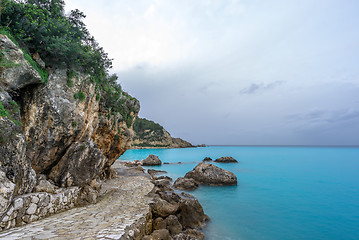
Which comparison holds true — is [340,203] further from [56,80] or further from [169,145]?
[169,145]

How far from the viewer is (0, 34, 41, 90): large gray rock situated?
305 inches

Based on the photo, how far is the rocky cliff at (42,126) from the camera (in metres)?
6.83

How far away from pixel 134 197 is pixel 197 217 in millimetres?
4853

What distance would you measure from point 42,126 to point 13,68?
3068 millimetres

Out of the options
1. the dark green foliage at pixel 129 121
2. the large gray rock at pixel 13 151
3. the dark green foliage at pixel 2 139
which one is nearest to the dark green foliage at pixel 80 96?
the large gray rock at pixel 13 151

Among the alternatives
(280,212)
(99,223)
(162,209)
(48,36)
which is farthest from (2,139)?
(280,212)

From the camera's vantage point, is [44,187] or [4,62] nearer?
[4,62]

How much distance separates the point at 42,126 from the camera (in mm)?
9211

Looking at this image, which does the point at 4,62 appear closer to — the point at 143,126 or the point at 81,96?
the point at 81,96

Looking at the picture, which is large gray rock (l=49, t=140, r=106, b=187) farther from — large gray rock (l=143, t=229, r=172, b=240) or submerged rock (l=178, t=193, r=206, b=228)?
submerged rock (l=178, t=193, r=206, b=228)

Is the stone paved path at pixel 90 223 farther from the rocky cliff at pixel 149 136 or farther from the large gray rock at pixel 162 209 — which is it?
the rocky cliff at pixel 149 136

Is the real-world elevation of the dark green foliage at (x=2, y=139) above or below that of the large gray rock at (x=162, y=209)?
above

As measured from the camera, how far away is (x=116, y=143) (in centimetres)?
1894

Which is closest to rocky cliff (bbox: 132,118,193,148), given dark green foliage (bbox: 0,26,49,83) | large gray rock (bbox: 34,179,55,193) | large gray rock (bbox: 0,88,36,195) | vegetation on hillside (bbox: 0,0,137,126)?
vegetation on hillside (bbox: 0,0,137,126)
